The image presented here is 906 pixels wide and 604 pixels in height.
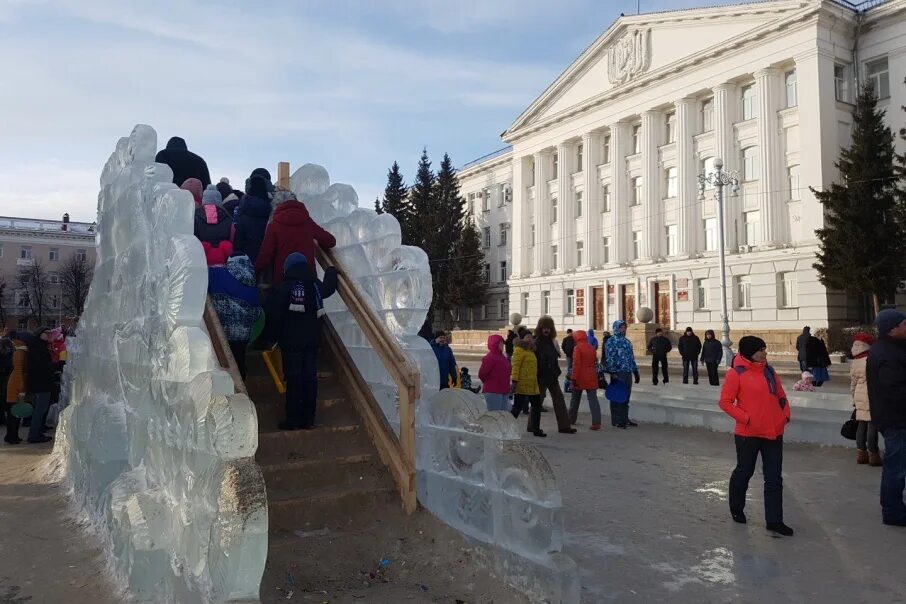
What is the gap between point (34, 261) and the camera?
7312cm

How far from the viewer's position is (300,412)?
5621mm

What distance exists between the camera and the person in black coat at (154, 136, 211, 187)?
8359 millimetres

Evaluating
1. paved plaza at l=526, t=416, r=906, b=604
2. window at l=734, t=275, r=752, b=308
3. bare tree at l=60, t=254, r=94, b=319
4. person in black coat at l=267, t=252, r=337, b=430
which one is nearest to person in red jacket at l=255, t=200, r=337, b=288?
person in black coat at l=267, t=252, r=337, b=430

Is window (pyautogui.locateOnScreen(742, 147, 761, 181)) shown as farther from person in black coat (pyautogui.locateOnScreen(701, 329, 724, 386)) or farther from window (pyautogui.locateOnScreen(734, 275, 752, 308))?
person in black coat (pyautogui.locateOnScreen(701, 329, 724, 386))

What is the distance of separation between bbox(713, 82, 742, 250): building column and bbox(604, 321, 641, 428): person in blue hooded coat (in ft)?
85.7

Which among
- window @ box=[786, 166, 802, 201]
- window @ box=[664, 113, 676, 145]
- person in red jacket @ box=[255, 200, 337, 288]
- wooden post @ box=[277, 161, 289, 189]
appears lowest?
person in red jacket @ box=[255, 200, 337, 288]

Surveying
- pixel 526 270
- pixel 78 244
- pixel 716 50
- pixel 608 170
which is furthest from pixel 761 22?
pixel 78 244

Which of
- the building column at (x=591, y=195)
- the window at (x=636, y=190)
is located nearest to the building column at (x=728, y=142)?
the window at (x=636, y=190)

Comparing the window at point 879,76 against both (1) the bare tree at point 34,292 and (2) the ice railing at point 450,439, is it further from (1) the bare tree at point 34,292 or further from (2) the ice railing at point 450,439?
(1) the bare tree at point 34,292

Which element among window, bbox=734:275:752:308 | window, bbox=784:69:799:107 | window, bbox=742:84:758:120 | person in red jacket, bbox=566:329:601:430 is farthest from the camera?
window, bbox=742:84:758:120

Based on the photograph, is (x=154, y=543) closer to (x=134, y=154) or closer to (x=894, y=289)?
(x=134, y=154)

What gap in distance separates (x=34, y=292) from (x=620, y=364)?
72866 mm

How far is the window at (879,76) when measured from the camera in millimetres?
32156

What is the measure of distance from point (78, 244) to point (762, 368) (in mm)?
83534
